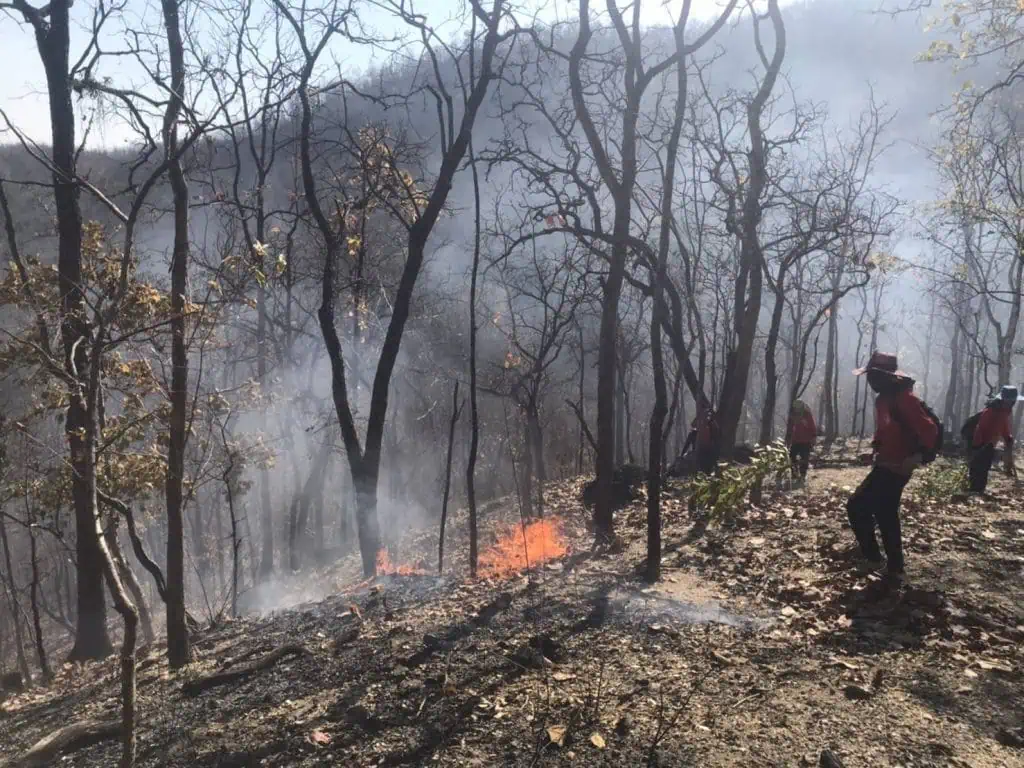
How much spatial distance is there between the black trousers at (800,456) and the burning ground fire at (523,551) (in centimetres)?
426

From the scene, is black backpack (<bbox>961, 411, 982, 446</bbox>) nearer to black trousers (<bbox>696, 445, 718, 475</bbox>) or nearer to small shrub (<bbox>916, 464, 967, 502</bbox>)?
small shrub (<bbox>916, 464, 967, 502</bbox>)

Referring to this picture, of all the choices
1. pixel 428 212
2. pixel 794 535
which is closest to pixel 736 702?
pixel 794 535

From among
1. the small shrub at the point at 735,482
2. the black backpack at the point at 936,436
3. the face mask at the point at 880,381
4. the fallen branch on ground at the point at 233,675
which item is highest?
the face mask at the point at 880,381

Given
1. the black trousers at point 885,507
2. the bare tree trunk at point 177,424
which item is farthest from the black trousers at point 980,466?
the bare tree trunk at point 177,424

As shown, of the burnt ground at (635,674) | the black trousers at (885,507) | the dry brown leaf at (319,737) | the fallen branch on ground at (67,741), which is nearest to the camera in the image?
the burnt ground at (635,674)

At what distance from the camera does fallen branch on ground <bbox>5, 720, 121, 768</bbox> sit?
4.85 metres

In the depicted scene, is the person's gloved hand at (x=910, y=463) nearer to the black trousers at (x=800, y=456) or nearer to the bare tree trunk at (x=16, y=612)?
the black trousers at (x=800, y=456)

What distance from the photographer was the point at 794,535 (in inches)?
302

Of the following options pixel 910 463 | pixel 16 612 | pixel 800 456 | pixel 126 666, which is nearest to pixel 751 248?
pixel 800 456

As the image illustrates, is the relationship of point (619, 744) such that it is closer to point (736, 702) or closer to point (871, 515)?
point (736, 702)

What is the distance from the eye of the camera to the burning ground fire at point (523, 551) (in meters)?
8.41

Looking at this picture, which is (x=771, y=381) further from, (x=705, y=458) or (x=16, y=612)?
(x=16, y=612)

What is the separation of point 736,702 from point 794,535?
4048 mm

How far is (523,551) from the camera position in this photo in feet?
33.6
